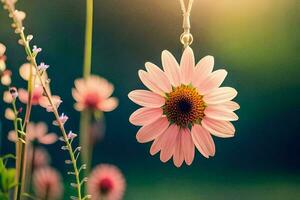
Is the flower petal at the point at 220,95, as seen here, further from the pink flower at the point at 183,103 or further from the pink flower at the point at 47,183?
the pink flower at the point at 47,183

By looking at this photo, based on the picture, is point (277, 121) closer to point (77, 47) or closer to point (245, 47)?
point (245, 47)

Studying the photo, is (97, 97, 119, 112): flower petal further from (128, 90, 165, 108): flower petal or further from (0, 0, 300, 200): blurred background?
(0, 0, 300, 200): blurred background

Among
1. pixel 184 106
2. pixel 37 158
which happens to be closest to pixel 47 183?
pixel 37 158

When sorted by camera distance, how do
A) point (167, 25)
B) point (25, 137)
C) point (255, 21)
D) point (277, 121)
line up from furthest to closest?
point (277, 121) → point (255, 21) → point (167, 25) → point (25, 137)

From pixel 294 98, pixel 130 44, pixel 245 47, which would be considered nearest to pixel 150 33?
pixel 130 44

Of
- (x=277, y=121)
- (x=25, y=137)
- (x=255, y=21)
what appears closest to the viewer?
(x=25, y=137)

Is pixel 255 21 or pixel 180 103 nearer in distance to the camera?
pixel 180 103
